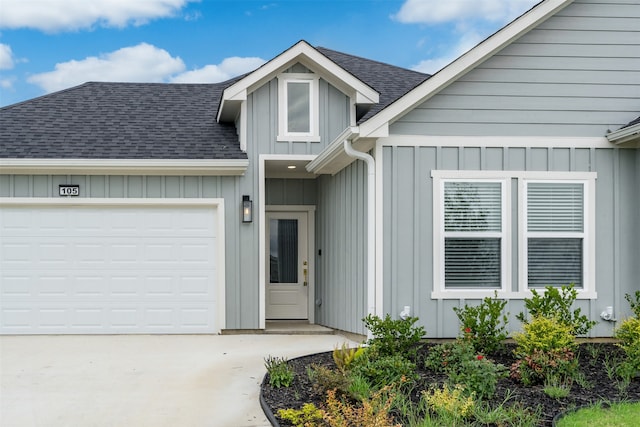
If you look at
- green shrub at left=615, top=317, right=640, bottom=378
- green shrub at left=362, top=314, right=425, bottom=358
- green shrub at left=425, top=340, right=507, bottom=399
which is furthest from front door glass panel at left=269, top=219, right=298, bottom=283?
green shrub at left=615, top=317, right=640, bottom=378

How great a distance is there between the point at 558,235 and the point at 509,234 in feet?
2.16

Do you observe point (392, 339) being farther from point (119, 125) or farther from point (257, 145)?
point (119, 125)

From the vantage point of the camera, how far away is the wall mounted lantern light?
11.4 meters

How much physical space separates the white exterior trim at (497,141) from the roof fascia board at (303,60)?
273 cm

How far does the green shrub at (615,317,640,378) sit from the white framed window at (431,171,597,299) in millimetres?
1665

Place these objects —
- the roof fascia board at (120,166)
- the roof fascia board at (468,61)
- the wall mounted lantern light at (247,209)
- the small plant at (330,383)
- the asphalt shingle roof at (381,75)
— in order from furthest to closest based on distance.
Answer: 1. the asphalt shingle roof at (381,75)
2. the wall mounted lantern light at (247,209)
3. the roof fascia board at (120,166)
4. the roof fascia board at (468,61)
5. the small plant at (330,383)

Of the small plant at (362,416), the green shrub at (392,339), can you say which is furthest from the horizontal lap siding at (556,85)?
the small plant at (362,416)

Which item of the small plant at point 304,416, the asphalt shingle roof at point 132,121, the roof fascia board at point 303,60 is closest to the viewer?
the small plant at point 304,416

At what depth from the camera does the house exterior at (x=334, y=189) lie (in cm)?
891

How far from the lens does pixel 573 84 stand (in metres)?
9.09

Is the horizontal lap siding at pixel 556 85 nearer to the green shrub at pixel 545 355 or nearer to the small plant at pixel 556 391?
the green shrub at pixel 545 355

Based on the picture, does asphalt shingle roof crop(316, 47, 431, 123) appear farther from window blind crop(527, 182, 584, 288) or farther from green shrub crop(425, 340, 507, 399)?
green shrub crop(425, 340, 507, 399)

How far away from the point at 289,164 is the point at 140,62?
2200cm

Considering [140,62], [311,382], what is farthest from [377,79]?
[140,62]
